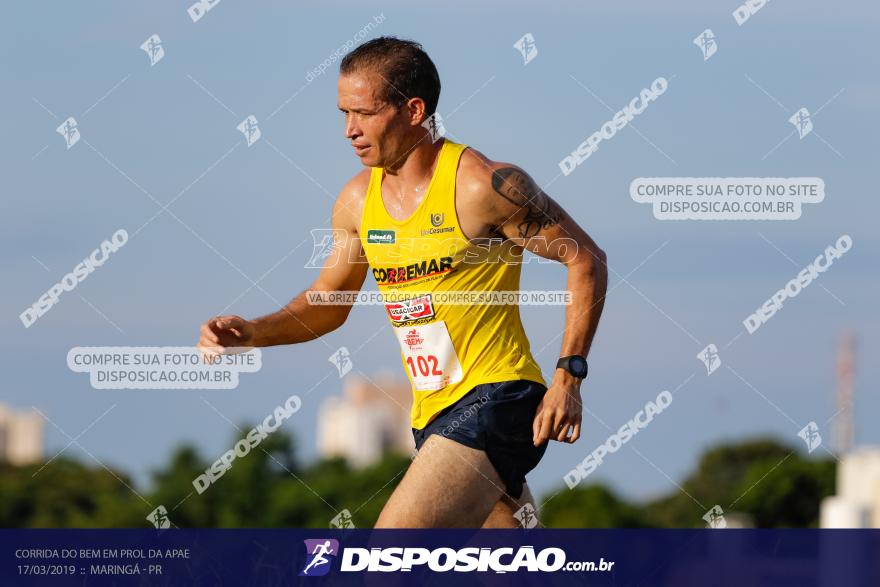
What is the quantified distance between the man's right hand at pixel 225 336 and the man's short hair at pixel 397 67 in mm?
1442

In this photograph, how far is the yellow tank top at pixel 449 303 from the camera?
8375mm

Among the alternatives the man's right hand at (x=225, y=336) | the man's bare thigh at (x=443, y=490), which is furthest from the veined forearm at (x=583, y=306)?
the man's right hand at (x=225, y=336)

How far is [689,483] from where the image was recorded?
267 ft

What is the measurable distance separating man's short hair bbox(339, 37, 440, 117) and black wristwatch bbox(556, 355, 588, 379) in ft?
4.89

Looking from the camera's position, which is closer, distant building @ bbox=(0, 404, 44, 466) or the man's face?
the man's face

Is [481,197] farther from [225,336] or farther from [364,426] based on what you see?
[364,426]

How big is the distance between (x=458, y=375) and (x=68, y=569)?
3152 millimetres

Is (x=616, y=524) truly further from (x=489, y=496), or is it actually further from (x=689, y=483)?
(x=489, y=496)

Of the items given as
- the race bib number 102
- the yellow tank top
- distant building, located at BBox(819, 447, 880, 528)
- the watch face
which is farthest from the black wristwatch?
distant building, located at BBox(819, 447, 880, 528)

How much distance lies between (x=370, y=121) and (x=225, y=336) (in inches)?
54.5

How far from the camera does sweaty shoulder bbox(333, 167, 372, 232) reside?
8805mm

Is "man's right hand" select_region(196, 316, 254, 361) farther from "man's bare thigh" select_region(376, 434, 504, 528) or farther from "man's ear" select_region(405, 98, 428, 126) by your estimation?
"man's ear" select_region(405, 98, 428, 126)

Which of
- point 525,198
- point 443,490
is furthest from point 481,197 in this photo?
point 443,490

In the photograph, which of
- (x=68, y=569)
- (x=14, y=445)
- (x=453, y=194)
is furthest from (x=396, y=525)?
(x=14, y=445)
